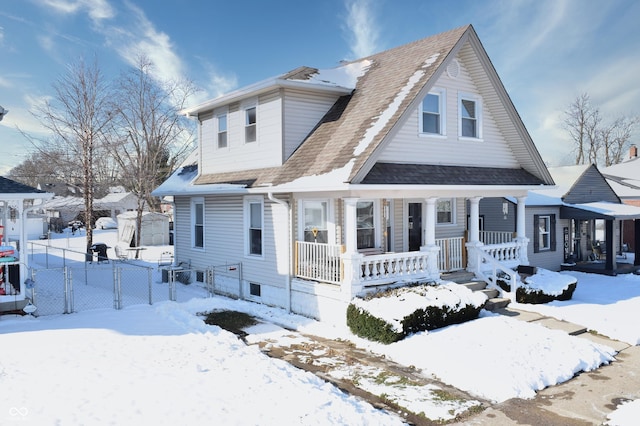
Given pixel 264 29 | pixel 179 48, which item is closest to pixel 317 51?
pixel 264 29

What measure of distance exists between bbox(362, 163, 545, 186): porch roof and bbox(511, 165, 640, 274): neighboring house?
4723 millimetres

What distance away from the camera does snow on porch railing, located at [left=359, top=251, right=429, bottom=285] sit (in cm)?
1158

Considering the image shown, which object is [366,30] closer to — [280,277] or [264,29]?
[264,29]

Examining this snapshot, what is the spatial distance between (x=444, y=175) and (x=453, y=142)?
1454mm

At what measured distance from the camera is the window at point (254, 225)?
14.3 m

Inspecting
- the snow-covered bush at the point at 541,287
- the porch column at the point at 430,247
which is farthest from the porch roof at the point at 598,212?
the porch column at the point at 430,247

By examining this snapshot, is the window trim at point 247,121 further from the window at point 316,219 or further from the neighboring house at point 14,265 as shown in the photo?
the neighboring house at point 14,265

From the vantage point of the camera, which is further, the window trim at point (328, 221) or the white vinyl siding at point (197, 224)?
the white vinyl siding at point (197, 224)

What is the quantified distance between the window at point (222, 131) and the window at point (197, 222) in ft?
7.05

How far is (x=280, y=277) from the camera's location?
1337cm

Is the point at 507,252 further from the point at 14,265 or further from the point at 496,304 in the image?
the point at 14,265

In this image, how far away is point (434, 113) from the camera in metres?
13.4

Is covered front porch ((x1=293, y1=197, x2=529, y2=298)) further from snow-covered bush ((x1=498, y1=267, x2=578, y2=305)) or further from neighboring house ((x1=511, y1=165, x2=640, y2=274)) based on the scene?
neighboring house ((x1=511, y1=165, x2=640, y2=274))

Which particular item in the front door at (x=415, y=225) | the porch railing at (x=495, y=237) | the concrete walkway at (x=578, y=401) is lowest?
the concrete walkway at (x=578, y=401)
